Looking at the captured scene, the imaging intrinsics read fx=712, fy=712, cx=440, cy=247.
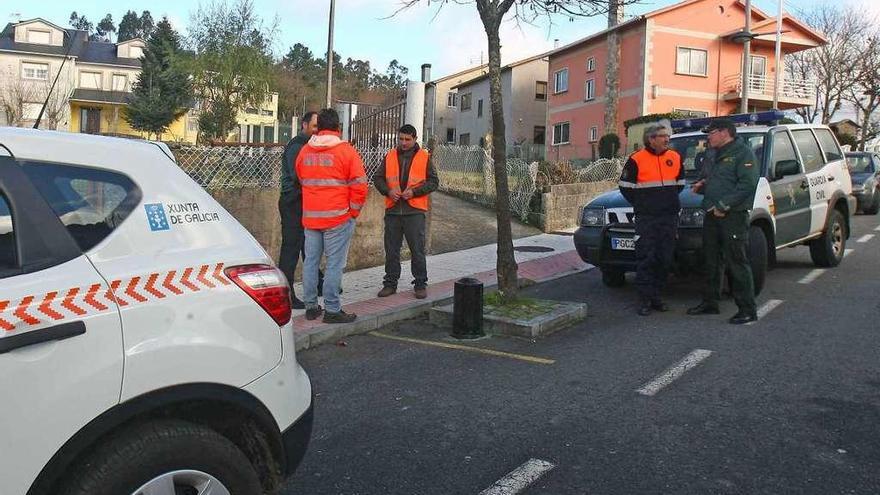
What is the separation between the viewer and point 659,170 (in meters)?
6.76

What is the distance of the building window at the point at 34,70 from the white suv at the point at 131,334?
55775mm

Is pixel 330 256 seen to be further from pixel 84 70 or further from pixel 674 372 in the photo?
pixel 84 70

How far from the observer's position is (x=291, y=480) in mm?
3457

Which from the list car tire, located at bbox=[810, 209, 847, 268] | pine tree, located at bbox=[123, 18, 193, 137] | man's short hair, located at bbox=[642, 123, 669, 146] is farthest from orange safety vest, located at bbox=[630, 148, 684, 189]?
pine tree, located at bbox=[123, 18, 193, 137]

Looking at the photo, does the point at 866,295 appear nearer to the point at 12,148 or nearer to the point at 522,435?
the point at 522,435

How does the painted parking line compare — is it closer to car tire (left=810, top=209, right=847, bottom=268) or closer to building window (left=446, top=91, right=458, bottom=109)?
car tire (left=810, top=209, right=847, bottom=268)

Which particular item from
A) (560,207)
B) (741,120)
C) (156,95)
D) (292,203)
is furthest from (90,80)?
(741,120)

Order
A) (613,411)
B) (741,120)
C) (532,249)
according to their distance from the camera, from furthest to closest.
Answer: (532,249)
(741,120)
(613,411)

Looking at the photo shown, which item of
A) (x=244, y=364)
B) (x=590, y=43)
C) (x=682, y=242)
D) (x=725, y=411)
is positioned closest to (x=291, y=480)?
(x=244, y=364)

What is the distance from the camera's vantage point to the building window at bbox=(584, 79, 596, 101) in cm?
3594

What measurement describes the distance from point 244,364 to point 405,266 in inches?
283

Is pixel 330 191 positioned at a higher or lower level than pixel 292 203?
higher

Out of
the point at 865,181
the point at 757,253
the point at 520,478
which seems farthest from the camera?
the point at 865,181

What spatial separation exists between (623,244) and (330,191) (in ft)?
10.6
